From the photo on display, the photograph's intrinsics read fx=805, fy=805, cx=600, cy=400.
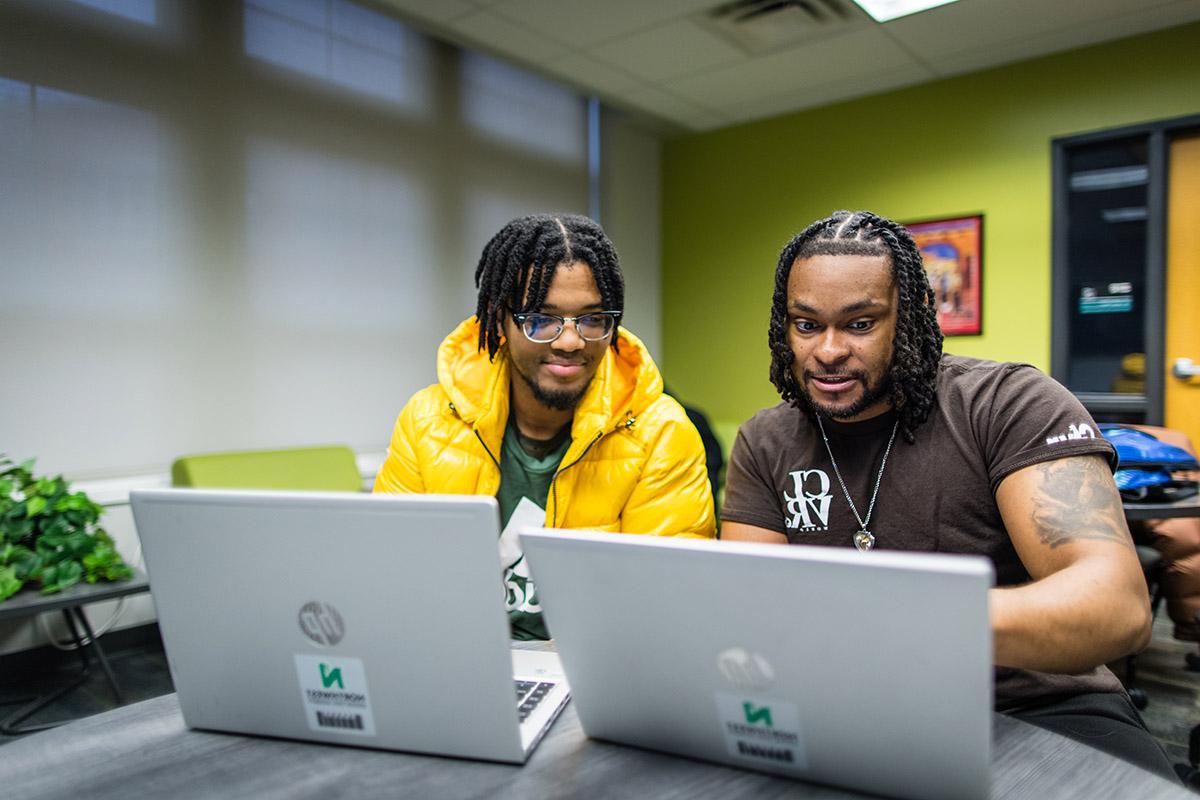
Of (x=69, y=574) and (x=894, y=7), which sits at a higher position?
(x=894, y=7)

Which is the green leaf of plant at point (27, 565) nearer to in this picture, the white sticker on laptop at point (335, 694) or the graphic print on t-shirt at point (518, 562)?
the graphic print on t-shirt at point (518, 562)

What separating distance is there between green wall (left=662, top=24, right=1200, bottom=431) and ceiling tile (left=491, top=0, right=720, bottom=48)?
120 centimetres

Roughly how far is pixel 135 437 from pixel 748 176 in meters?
3.68

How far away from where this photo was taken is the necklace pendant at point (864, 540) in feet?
4.17

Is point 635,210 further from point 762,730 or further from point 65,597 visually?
point 762,730

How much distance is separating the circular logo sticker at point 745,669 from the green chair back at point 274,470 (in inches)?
95.2

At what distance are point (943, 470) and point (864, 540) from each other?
162 mm

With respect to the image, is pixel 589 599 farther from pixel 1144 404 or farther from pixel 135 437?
pixel 1144 404

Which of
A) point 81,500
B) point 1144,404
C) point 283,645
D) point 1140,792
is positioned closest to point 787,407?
point 1140,792

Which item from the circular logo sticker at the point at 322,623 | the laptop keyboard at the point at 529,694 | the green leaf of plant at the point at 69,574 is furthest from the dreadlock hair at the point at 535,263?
the green leaf of plant at the point at 69,574

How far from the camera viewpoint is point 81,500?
2.62 m

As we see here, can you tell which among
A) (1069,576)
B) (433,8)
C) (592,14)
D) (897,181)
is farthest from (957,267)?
(1069,576)

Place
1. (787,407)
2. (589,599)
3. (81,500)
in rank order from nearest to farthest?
(589,599)
(787,407)
(81,500)

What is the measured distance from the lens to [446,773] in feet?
2.58
